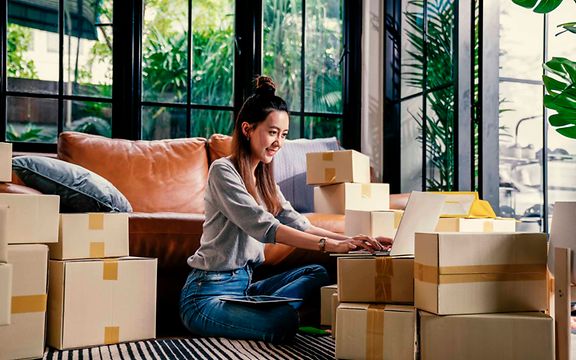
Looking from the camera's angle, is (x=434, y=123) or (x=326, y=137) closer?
(x=434, y=123)

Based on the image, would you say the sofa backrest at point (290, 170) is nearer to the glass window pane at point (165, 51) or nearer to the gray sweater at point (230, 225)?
the glass window pane at point (165, 51)

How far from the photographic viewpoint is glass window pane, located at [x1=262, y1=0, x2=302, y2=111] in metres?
4.15

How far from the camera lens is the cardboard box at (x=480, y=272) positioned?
1.74 meters

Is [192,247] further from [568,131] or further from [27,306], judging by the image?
[568,131]

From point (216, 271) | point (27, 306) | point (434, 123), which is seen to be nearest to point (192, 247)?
point (216, 271)

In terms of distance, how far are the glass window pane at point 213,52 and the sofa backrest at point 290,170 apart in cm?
41

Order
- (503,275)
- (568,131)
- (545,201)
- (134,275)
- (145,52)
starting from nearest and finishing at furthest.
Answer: (503,275) < (568,131) < (134,275) < (545,201) < (145,52)

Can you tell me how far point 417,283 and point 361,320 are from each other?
0.63 ft

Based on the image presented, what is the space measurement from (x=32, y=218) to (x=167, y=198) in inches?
49.8

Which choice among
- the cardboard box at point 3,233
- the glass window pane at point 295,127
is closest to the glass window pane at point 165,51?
the glass window pane at point 295,127

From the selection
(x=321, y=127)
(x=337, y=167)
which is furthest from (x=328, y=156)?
(x=321, y=127)

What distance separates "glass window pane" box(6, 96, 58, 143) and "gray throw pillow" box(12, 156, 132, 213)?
1.31 meters

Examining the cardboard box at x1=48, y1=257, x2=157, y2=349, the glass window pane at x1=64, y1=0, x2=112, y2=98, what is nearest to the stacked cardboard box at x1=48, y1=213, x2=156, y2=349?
the cardboard box at x1=48, y1=257, x2=157, y2=349

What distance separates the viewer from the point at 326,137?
168 inches
